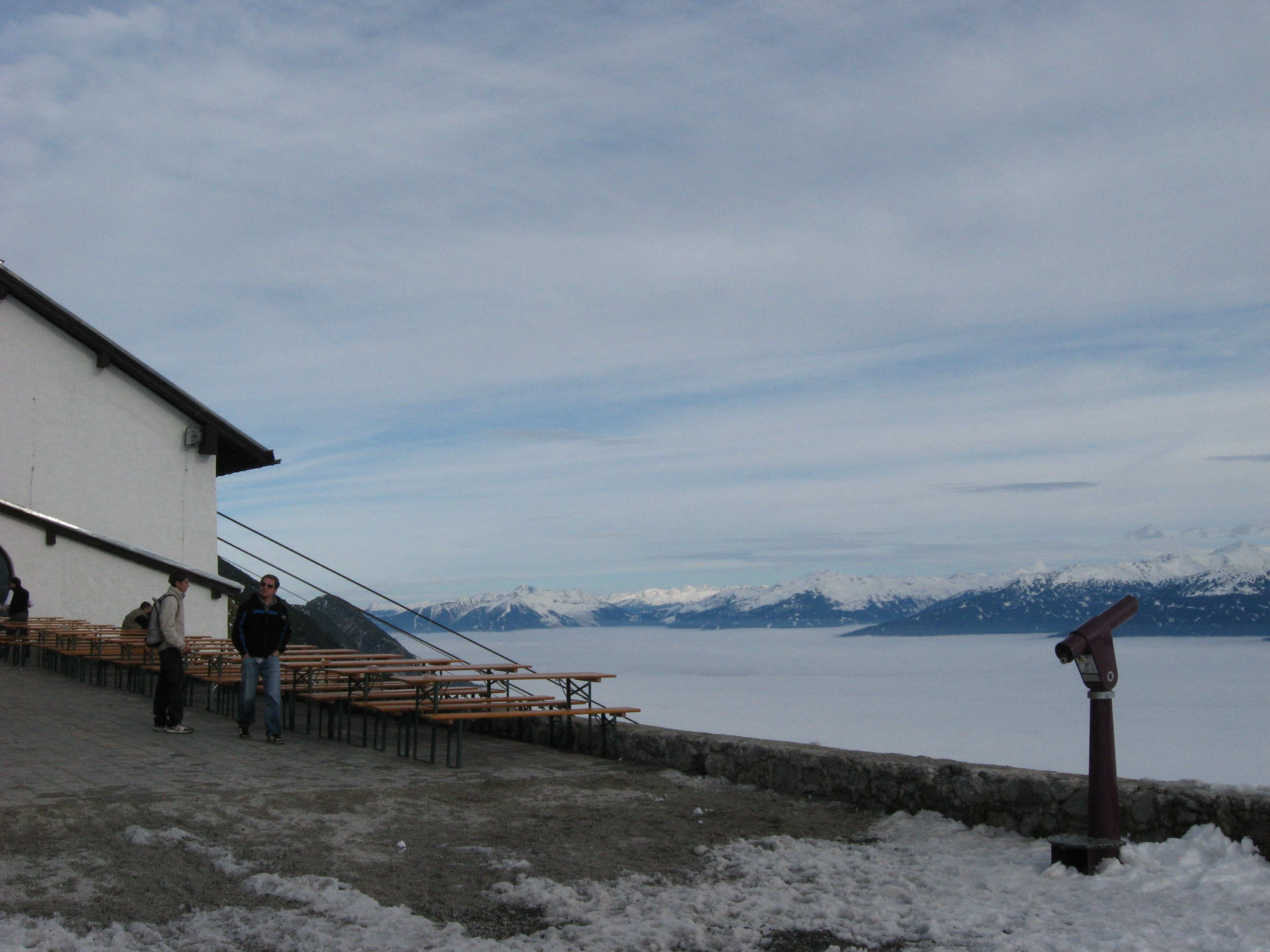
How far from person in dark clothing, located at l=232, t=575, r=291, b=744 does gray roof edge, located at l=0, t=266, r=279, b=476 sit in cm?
1411

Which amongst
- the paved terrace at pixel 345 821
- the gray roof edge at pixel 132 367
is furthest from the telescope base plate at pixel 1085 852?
the gray roof edge at pixel 132 367

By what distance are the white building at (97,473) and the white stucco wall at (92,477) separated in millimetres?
21

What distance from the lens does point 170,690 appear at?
9.66m

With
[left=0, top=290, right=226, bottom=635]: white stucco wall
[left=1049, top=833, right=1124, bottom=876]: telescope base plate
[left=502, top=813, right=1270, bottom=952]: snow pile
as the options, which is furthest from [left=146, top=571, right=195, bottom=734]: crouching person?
[left=0, top=290, right=226, bottom=635]: white stucco wall

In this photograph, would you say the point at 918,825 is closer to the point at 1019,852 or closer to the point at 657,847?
the point at 1019,852

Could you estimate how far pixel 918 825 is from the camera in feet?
21.2

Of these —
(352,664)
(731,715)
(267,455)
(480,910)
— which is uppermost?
(267,455)

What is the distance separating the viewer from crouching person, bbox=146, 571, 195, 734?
965 cm

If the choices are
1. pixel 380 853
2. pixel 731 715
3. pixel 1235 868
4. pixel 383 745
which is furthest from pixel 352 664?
pixel 731 715

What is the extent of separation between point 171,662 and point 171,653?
91 mm

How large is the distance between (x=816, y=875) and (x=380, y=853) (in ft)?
7.33

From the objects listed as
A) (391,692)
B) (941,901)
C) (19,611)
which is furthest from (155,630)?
(19,611)

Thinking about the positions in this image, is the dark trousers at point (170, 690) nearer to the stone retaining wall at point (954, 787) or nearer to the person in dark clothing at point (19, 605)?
the stone retaining wall at point (954, 787)

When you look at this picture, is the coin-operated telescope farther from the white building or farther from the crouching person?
the white building
